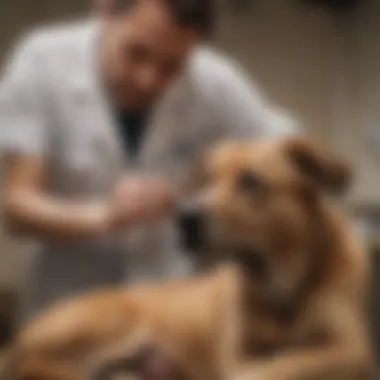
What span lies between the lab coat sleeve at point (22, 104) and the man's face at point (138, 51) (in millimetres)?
88

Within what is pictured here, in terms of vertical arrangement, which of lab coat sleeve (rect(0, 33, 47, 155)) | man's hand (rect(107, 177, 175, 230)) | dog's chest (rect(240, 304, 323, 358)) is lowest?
dog's chest (rect(240, 304, 323, 358))

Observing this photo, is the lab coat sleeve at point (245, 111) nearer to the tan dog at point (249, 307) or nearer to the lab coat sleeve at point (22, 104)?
the tan dog at point (249, 307)

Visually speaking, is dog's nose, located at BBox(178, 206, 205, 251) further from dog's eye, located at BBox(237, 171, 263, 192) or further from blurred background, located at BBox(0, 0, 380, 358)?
blurred background, located at BBox(0, 0, 380, 358)

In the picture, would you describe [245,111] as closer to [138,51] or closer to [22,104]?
[138,51]

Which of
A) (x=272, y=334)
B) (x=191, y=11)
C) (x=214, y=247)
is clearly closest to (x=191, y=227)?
(x=214, y=247)

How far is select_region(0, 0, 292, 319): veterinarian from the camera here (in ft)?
4.04

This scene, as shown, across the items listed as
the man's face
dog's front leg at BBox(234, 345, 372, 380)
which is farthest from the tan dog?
the man's face

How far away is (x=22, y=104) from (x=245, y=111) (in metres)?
0.27

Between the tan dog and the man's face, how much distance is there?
0.12 metres

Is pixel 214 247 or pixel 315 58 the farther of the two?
pixel 315 58

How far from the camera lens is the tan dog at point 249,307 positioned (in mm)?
1209

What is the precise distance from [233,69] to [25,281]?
0.36 meters

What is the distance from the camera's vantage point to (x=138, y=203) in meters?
1.24

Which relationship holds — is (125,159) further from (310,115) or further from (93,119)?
(310,115)
